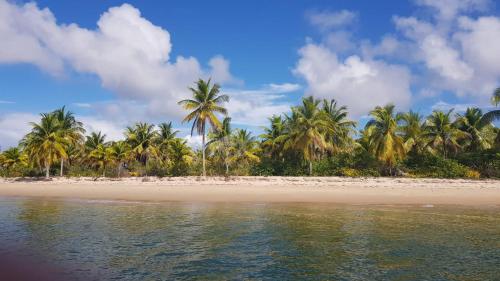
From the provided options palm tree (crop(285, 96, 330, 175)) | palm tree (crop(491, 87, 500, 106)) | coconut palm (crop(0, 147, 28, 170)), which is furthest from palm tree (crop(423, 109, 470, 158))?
coconut palm (crop(0, 147, 28, 170))

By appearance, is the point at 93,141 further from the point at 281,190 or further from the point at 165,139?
the point at 281,190

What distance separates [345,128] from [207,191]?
1939 centimetres

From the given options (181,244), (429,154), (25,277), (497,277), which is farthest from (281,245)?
(429,154)

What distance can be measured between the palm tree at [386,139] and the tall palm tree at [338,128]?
449 cm

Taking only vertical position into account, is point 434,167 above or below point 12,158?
below

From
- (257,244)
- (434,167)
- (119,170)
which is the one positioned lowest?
(257,244)

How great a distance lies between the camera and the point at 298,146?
35.4 metres

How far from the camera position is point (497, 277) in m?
8.09

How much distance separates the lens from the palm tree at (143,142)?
41844 millimetres

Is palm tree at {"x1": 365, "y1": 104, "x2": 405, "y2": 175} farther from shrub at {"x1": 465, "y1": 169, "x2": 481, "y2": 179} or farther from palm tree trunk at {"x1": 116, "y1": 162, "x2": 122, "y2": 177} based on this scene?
palm tree trunk at {"x1": 116, "y1": 162, "x2": 122, "y2": 177}

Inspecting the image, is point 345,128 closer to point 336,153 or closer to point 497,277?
point 336,153

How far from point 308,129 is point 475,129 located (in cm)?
1705

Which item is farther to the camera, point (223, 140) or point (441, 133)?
point (223, 140)

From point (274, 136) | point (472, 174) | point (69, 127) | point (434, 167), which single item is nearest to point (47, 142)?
point (69, 127)
